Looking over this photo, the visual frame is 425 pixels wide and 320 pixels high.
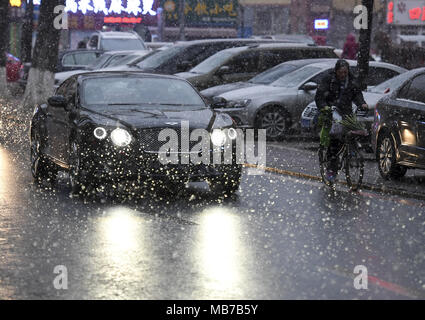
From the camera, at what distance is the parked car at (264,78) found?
22875 mm

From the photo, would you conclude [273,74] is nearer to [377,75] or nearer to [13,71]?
[377,75]

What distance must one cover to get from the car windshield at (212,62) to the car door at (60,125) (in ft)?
36.4

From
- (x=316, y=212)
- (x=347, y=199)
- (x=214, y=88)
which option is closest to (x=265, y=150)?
(x=214, y=88)

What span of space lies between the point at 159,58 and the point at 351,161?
15.5 m

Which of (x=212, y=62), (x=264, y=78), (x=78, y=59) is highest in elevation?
(x=212, y=62)

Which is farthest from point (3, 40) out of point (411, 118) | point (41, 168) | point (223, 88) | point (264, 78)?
point (411, 118)

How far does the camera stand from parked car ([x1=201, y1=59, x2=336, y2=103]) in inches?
901

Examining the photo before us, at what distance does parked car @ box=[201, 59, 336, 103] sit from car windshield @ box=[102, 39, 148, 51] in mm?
15332

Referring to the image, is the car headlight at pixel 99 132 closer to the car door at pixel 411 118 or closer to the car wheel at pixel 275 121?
the car door at pixel 411 118

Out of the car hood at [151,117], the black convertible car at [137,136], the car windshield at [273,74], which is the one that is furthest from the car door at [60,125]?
the car windshield at [273,74]

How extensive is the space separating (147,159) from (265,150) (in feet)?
23.5

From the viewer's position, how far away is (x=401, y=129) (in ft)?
47.0
